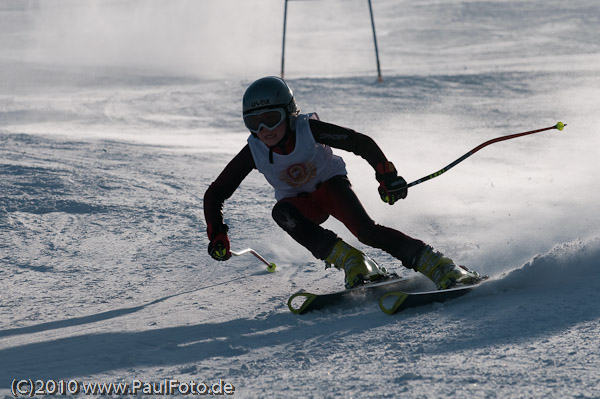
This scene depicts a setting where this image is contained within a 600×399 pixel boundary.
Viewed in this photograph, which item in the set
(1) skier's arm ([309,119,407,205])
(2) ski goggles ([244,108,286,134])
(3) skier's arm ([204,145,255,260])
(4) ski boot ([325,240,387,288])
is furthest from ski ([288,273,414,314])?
(2) ski goggles ([244,108,286,134])

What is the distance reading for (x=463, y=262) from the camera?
14.0 feet

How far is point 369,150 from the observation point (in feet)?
12.5

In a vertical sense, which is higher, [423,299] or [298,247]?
[423,299]

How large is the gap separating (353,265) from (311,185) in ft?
1.78

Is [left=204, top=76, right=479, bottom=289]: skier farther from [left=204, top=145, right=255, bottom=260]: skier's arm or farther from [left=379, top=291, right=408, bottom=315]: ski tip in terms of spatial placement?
[left=379, top=291, right=408, bottom=315]: ski tip

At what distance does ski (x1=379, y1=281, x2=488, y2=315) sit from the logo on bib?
862mm

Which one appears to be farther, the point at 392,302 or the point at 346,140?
the point at 346,140

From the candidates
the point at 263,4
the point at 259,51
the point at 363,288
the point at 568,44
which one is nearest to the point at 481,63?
the point at 568,44

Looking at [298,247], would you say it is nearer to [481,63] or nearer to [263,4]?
[481,63]

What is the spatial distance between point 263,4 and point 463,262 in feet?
103

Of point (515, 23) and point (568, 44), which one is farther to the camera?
point (515, 23)

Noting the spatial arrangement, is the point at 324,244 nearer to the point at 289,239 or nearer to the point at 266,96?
the point at 266,96

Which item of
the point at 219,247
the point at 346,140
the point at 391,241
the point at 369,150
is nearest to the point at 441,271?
the point at 391,241

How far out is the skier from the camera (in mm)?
3648
